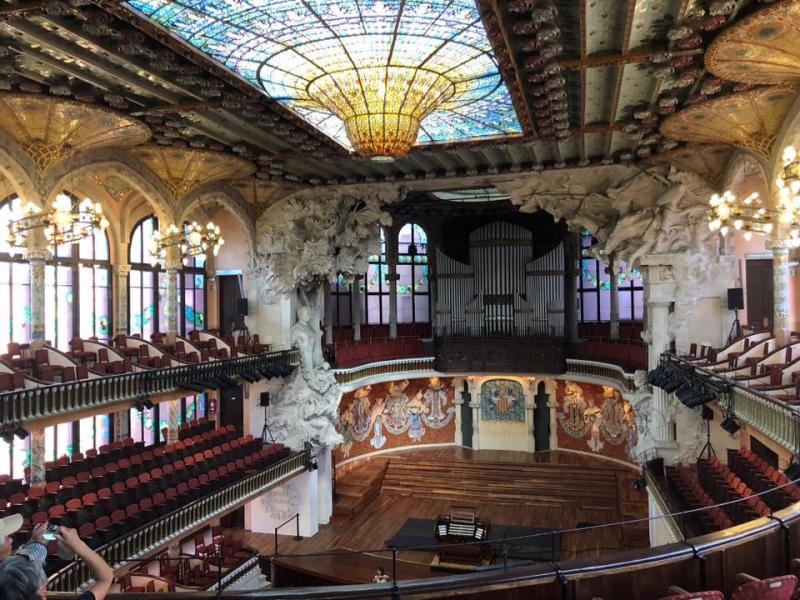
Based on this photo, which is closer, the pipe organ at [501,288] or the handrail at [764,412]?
the handrail at [764,412]

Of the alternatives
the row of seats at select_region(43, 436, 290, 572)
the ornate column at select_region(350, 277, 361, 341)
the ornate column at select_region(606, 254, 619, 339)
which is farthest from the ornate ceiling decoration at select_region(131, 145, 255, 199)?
the ornate column at select_region(606, 254, 619, 339)

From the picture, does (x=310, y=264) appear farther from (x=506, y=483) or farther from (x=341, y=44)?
(x=341, y=44)

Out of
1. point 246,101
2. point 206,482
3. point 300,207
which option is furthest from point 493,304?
point 246,101

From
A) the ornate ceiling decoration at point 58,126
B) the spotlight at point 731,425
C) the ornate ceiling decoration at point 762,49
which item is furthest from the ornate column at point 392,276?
the ornate ceiling decoration at point 762,49

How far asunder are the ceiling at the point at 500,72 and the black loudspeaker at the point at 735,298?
411 centimetres

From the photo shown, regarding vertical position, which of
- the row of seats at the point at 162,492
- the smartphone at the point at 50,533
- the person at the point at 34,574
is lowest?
the row of seats at the point at 162,492

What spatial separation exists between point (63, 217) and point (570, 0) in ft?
29.2

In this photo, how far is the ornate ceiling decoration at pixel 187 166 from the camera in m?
15.3

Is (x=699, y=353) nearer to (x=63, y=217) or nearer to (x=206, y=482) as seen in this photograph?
(x=206, y=482)

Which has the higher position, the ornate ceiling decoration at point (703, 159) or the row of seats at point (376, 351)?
the ornate ceiling decoration at point (703, 159)

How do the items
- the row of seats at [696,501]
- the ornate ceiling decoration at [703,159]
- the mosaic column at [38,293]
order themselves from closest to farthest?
1. the row of seats at [696,501]
2. the mosaic column at [38,293]
3. the ornate ceiling decoration at [703,159]

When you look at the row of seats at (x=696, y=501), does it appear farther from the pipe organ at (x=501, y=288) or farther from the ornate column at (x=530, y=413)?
the ornate column at (x=530, y=413)

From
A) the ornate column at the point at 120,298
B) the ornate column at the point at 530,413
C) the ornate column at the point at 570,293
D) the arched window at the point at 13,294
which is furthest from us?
the ornate column at the point at 530,413

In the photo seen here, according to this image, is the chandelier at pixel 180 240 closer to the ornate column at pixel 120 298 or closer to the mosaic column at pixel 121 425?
the ornate column at pixel 120 298
